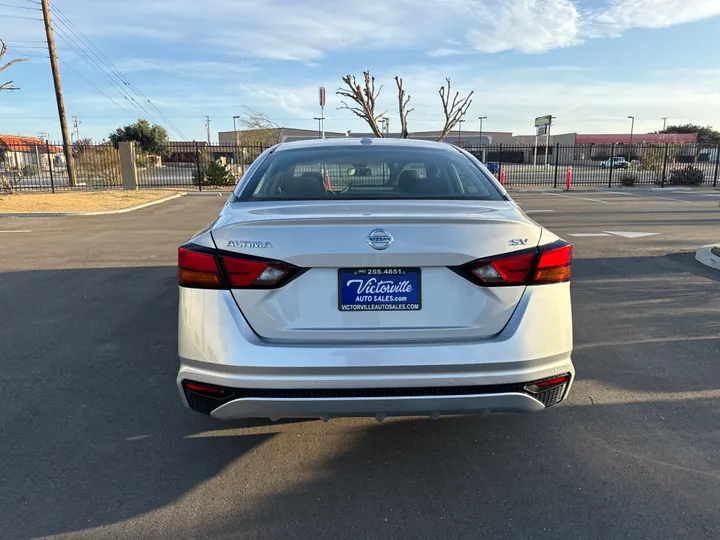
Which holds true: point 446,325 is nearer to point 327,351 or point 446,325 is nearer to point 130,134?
point 327,351

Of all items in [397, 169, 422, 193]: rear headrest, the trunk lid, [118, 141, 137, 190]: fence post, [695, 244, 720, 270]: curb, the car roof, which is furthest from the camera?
[118, 141, 137, 190]: fence post

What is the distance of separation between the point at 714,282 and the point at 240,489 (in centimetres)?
673

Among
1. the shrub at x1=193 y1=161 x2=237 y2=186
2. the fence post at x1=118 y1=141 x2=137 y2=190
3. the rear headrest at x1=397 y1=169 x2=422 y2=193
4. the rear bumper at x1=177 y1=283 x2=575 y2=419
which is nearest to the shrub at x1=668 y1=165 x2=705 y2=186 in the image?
the shrub at x1=193 y1=161 x2=237 y2=186

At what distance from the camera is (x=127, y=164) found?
25922 millimetres

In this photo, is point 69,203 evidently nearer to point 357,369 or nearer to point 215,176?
point 215,176

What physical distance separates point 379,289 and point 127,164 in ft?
87.3

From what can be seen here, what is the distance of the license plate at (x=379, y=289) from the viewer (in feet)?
7.82

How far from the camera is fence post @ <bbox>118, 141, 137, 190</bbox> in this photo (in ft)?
84.7

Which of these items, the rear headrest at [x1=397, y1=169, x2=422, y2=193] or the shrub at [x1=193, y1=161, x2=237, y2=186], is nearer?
the rear headrest at [x1=397, y1=169, x2=422, y2=193]

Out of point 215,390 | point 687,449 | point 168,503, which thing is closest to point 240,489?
point 168,503

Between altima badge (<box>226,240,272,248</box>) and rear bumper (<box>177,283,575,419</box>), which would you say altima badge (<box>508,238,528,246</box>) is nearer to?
rear bumper (<box>177,283,575,419</box>)

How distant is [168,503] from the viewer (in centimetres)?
262

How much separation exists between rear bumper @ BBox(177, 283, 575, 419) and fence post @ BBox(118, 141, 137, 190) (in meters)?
26.1

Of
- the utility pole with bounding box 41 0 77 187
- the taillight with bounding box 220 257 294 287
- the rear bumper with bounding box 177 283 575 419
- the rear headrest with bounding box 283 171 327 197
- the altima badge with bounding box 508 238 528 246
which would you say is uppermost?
the utility pole with bounding box 41 0 77 187
